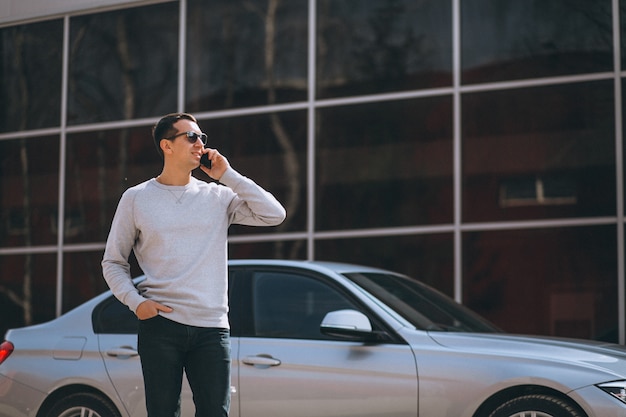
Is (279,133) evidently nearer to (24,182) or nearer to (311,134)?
(311,134)

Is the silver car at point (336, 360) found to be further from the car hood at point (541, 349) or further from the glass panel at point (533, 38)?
the glass panel at point (533, 38)

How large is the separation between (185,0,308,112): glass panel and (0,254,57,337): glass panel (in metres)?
2.96

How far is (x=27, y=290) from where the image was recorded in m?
14.4

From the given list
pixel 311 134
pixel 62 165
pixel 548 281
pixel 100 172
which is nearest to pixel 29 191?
pixel 62 165

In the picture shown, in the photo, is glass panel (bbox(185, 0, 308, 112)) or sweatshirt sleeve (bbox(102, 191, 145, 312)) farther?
glass panel (bbox(185, 0, 308, 112))

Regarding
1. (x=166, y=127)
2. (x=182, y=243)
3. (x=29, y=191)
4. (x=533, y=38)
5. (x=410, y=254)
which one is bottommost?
(x=410, y=254)

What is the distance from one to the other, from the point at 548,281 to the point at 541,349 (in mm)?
5275

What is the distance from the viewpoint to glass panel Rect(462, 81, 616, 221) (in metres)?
10.9

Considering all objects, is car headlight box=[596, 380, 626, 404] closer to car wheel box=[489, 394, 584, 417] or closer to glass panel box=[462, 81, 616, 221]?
car wheel box=[489, 394, 584, 417]

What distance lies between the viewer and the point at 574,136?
36.1 feet

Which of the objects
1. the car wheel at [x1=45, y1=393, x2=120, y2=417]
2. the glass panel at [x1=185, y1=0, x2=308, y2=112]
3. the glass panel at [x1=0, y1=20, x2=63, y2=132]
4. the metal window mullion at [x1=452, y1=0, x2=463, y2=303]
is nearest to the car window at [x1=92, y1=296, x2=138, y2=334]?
the car wheel at [x1=45, y1=393, x2=120, y2=417]

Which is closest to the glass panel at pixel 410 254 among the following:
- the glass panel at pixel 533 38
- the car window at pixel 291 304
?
the glass panel at pixel 533 38

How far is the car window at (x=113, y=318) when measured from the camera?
6.70 m

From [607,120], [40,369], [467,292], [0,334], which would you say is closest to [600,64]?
[607,120]
